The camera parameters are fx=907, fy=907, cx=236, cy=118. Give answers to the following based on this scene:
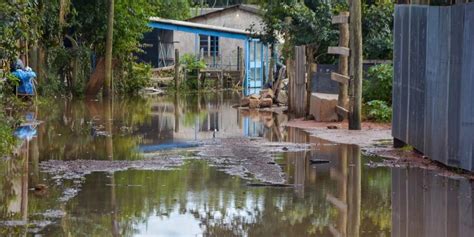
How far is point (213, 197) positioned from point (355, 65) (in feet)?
34.7

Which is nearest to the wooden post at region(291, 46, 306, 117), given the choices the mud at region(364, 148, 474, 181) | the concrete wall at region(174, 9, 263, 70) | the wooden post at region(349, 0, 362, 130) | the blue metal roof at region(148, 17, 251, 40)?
the wooden post at region(349, 0, 362, 130)

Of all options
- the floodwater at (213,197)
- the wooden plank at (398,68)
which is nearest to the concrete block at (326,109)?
the floodwater at (213,197)

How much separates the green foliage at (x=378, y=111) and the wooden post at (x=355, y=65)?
2242mm

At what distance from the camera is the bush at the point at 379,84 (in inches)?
984

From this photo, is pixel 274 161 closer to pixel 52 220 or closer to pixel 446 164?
pixel 446 164

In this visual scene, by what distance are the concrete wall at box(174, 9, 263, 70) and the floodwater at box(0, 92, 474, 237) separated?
37922 millimetres

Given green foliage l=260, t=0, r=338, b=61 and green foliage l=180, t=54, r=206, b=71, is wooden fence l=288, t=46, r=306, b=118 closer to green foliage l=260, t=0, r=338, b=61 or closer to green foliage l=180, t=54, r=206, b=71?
green foliage l=260, t=0, r=338, b=61

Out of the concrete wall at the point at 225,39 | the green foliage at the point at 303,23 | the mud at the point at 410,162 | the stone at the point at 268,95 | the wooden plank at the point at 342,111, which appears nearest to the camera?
the mud at the point at 410,162

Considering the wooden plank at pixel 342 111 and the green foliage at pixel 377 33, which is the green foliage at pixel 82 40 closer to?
the green foliage at pixel 377 33

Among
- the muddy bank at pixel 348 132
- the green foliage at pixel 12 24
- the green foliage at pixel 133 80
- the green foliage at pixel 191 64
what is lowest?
the muddy bank at pixel 348 132

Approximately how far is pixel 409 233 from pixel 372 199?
2.23m

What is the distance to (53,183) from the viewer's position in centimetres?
1318

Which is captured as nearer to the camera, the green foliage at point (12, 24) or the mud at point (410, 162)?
the mud at point (410, 162)

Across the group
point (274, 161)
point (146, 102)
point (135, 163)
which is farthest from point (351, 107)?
point (146, 102)
